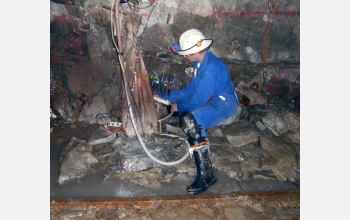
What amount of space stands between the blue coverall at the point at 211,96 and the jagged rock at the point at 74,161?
1.57 meters

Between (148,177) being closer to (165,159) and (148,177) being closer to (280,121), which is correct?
(165,159)

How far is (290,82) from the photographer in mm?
5910

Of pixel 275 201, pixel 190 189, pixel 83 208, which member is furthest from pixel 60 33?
pixel 275 201

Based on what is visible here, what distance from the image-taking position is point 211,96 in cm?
395

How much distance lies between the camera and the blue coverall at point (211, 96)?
365 centimetres

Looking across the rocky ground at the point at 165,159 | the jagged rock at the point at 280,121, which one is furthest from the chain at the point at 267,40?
the rocky ground at the point at 165,159

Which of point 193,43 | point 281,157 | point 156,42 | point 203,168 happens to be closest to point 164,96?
point 193,43

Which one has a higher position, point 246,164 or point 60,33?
point 60,33

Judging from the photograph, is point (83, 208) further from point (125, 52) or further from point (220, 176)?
point (125, 52)

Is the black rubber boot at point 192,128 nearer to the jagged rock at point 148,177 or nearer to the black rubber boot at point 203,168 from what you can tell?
the black rubber boot at point 203,168

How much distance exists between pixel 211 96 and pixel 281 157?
139cm

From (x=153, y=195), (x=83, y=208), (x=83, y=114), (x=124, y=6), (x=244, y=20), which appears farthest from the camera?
(x=244, y=20)

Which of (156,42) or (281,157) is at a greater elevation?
(156,42)

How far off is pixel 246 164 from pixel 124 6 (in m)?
3.20
